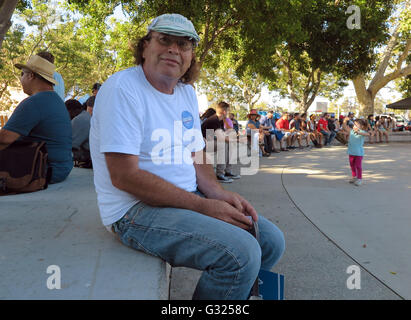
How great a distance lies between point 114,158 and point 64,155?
2.27 metres

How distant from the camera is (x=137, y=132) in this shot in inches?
71.0

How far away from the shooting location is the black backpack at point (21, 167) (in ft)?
10.6

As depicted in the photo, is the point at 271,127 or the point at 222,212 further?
the point at 271,127

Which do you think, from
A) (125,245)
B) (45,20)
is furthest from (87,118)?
(45,20)

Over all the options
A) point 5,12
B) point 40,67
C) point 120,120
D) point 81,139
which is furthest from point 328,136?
point 120,120

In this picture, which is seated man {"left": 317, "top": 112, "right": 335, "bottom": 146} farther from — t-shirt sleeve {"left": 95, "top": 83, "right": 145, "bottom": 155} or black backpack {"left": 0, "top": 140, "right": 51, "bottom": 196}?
t-shirt sleeve {"left": 95, "top": 83, "right": 145, "bottom": 155}

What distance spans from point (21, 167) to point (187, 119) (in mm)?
1948

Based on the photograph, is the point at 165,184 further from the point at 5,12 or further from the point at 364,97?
the point at 364,97

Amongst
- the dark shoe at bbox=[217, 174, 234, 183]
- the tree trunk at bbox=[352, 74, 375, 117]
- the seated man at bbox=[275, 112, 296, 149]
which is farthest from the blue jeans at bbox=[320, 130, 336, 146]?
the dark shoe at bbox=[217, 174, 234, 183]

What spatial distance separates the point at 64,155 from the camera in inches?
148

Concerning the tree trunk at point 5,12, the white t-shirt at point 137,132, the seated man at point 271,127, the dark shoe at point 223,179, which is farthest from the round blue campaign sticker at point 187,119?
the seated man at point 271,127

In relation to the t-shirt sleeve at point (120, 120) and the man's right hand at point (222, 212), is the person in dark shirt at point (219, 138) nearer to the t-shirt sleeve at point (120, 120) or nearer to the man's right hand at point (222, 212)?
the man's right hand at point (222, 212)

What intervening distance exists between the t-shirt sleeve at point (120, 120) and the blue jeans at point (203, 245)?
35cm
